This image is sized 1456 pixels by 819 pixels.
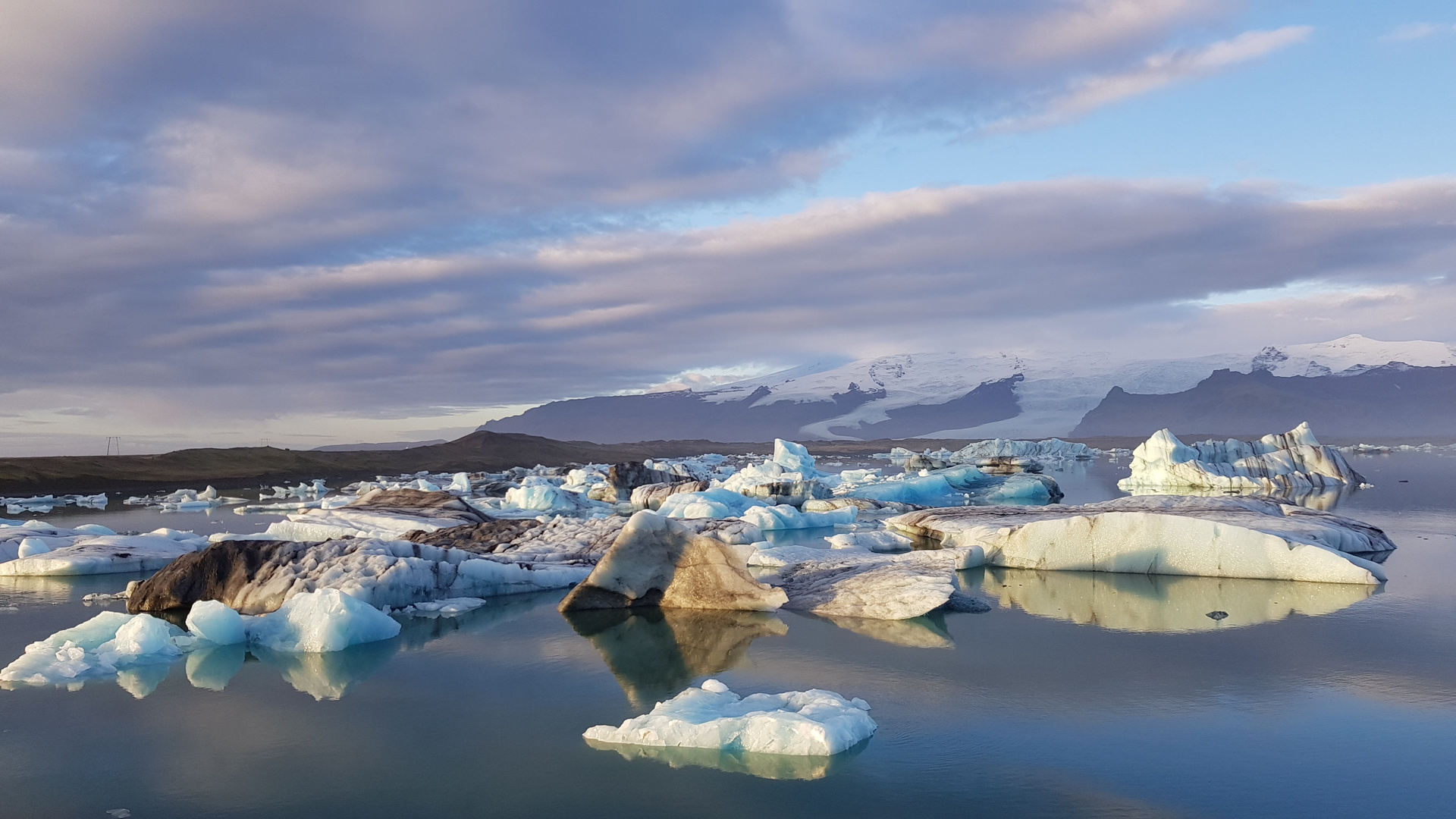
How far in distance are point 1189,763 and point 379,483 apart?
37.1 m

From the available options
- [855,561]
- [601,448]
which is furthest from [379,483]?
[601,448]

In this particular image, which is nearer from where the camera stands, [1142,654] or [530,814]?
[530,814]

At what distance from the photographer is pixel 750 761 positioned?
201 inches

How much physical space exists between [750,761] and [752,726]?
0.75 feet

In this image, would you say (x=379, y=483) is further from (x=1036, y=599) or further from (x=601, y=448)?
(x=601, y=448)

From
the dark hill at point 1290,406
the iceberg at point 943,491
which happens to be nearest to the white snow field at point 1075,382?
the dark hill at point 1290,406

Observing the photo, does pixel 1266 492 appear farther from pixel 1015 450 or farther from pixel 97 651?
pixel 97 651

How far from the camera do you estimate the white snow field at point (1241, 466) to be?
→ 1143 inches

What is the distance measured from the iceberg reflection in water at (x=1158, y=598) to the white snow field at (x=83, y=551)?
39.6 feet

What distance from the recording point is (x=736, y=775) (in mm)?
4906

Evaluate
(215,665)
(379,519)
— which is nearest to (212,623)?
(215,665)

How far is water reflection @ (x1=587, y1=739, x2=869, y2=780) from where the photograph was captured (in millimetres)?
4945

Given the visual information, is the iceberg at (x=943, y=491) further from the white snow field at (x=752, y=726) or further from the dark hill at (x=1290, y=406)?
the dark hill at (x=1290, y=406)

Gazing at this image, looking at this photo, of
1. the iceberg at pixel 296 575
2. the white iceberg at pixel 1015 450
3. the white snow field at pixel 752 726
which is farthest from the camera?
the white iceberg at pixel 1015 450
